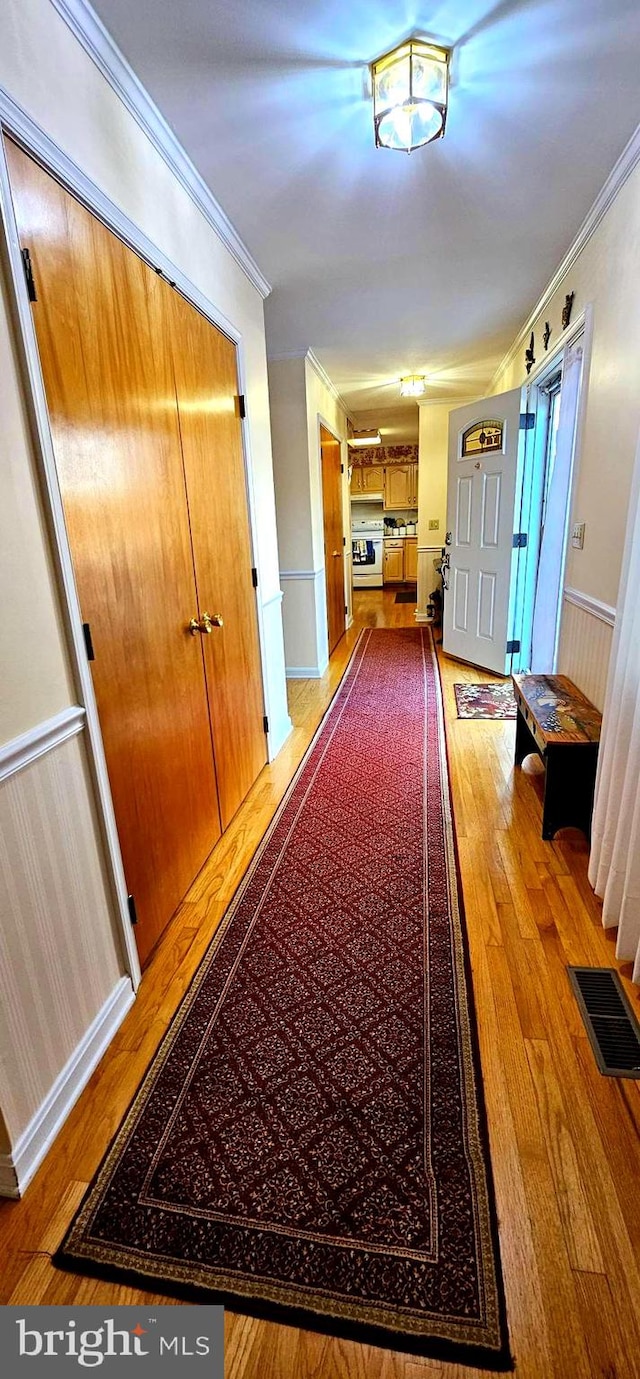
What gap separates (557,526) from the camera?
123 inches

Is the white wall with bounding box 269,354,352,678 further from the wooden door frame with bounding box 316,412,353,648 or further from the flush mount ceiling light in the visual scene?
the flush mount ceiling light

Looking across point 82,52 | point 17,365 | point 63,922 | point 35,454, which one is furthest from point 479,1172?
point 82,52

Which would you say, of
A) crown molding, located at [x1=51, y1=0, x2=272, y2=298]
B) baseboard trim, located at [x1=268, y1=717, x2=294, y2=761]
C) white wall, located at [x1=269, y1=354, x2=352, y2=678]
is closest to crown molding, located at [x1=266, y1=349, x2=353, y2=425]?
white wall, located at [x1=269, y1=354, x2=352, y2=678]

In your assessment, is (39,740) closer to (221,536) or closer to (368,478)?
(221,536)

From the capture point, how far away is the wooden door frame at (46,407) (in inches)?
42.5

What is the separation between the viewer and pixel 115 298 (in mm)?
1468

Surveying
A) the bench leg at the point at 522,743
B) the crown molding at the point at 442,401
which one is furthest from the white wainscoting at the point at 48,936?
the crown molding at the point at 442,401

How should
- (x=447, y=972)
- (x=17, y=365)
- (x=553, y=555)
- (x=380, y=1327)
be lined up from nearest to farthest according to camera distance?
(x=380, y=1327) < (x=17, y=365) < (x=447, y=972) < (x=553, y=555)

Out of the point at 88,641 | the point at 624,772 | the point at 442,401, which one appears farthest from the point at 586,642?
the point at 442,401

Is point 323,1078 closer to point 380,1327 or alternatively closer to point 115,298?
point 380,1327

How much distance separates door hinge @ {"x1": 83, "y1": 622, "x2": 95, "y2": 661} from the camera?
133 centimetres

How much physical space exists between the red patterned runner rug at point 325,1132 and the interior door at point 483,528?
271 centimetres

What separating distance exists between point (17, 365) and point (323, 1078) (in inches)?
65.8

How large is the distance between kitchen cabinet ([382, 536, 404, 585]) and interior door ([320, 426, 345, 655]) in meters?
3.71
